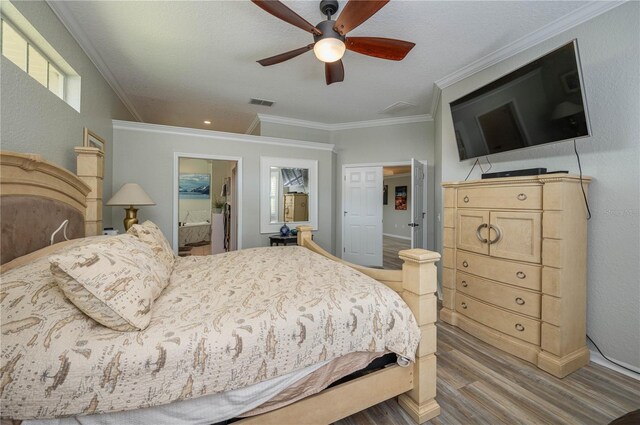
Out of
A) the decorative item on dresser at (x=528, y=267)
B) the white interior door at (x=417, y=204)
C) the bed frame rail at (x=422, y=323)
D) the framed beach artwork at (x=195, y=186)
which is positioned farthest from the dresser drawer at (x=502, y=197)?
the framed beach artwork at (x=195, y=186)

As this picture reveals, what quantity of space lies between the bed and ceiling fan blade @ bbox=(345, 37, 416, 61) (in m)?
1.59

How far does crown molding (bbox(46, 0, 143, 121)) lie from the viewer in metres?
1.91

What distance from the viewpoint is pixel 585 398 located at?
1571mm

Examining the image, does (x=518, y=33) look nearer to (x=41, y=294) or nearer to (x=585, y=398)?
(x=585, y=398)

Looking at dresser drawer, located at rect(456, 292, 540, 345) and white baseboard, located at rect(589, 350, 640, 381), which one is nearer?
white baseboard, located at rect(589, 350, 640, 381)

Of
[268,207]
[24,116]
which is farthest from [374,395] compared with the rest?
[268,207]

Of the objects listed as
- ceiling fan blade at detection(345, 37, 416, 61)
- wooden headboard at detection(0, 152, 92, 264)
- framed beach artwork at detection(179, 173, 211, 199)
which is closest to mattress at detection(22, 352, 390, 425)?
wooden headboard at detection(0, 152, 92, 264)

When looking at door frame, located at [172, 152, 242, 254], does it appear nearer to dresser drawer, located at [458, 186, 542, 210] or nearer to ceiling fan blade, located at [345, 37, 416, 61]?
ceiling fan blade, located at [345, 37, 416, 61]

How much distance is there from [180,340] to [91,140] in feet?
8.73

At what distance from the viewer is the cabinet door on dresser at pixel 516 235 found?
191cm

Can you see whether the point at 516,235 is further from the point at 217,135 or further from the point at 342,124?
the point at 217,135

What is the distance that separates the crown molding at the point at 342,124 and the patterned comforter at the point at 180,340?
3562 millimetres

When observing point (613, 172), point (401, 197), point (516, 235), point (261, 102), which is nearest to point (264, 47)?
point (261, 102)

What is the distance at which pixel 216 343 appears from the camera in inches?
37.3
